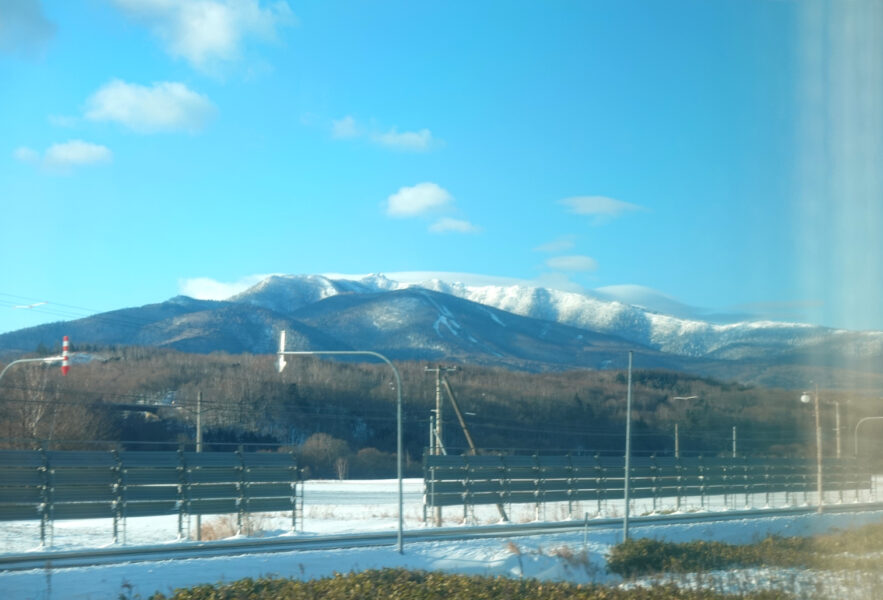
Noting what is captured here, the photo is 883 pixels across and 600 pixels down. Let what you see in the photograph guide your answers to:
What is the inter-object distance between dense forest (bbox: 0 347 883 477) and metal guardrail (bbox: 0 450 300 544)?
25922mm

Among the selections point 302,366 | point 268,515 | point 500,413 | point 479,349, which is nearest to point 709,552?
point 268,515

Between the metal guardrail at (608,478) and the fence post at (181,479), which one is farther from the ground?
the fence post at (181,479)

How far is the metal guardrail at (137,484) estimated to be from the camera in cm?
2986

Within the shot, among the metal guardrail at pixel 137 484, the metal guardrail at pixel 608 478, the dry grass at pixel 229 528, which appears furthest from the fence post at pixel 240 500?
the metal guardrail at pixel 608 478

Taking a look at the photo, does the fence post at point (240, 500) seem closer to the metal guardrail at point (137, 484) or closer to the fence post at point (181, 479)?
the metal guardrail at point (137, 484)

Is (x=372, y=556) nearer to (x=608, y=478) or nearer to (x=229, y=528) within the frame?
(x=229, y=528)

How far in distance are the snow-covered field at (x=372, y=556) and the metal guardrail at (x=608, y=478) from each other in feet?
6.24

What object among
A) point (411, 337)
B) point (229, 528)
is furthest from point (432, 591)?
point (411, 337)

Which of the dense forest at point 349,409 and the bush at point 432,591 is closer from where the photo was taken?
the bush at point 432,591

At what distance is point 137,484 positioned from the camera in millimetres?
32906

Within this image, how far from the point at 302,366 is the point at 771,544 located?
67.4 metres

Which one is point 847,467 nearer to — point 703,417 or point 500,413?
point 703,417

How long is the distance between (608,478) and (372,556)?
25193 millimetres

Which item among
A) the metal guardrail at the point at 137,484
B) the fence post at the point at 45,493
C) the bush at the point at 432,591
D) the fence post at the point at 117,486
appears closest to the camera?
the bush at the point at 432,591
